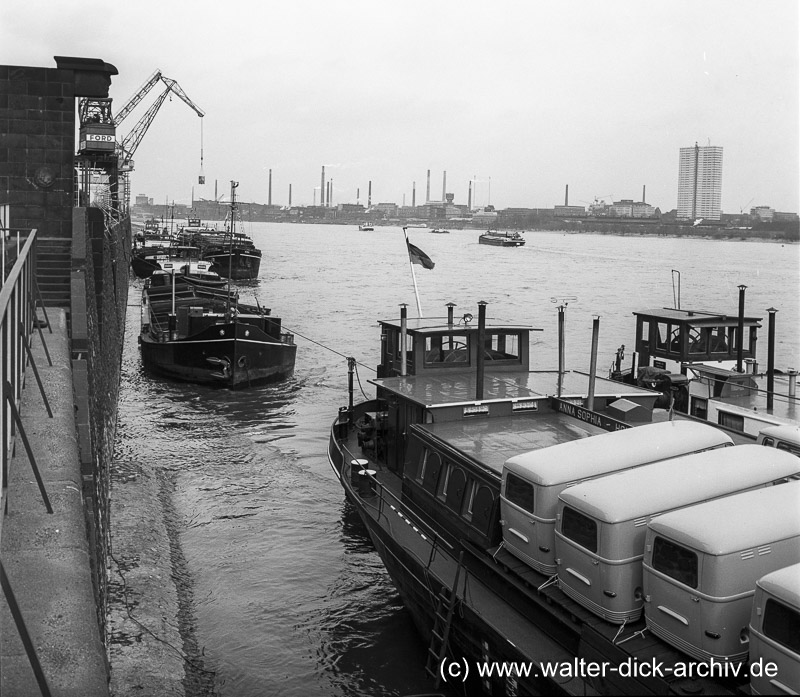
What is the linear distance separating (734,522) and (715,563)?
1.56 feet

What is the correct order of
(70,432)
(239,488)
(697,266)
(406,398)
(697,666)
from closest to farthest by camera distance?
(697,666), (70,432), (406,398), (239,488), (697,266)

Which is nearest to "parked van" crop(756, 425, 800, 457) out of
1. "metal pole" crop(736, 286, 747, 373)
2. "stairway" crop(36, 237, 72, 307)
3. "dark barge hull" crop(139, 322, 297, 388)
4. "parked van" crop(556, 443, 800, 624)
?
"parked van" crop(556, 443, 800, 624)

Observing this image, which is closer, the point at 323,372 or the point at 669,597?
the point at 669,597

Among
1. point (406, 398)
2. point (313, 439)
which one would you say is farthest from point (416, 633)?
point (313, 439)

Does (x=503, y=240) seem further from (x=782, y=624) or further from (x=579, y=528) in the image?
(x=782, y=624)

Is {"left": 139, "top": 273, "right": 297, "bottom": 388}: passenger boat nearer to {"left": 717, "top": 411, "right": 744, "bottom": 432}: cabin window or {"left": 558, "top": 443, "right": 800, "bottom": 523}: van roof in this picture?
{"left": 717, "top": 411, "right": 744, "bottom": 432}: cabin window

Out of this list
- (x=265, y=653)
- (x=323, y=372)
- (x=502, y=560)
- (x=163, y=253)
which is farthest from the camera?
(x=163, y=253)

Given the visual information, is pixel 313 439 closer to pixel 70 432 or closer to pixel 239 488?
pixel 239 488

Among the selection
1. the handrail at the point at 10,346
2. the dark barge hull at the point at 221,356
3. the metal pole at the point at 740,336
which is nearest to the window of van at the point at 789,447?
the metal pole at the point at 740,336

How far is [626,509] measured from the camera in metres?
8.35

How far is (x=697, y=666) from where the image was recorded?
7699 mm

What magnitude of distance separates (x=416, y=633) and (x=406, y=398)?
3596mm

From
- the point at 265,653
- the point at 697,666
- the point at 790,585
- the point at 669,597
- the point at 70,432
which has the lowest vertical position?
the point at 265,653

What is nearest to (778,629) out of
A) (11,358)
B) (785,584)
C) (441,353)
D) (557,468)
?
(785,584)
